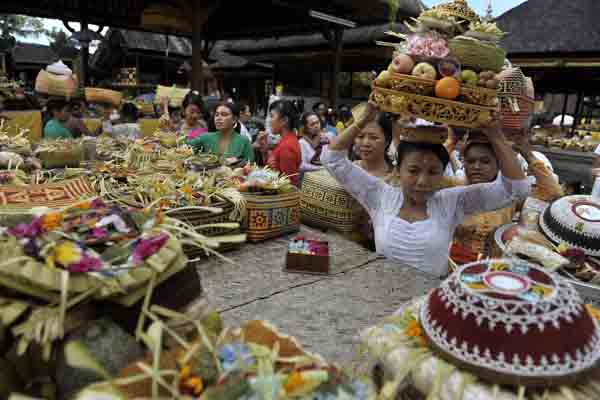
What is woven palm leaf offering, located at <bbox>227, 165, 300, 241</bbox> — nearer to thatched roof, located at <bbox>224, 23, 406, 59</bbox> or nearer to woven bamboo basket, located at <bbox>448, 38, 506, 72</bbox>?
woven bamboo basket, located at <bbox>448, 38, 506, 72</bbox>

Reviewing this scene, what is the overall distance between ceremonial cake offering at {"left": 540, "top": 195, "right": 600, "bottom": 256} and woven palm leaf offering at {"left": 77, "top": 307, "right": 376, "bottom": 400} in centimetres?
117

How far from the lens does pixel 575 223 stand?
5.12 ft

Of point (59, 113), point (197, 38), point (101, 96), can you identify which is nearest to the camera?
point (59, 113)

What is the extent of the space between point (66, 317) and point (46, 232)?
194 millimetres

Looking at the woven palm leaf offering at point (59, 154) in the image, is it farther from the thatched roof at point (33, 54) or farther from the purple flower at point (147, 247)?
the thatched roof at point (33, 54)

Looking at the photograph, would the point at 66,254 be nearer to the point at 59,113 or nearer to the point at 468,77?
the point at 468,77

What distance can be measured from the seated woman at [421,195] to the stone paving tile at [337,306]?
0.25 m

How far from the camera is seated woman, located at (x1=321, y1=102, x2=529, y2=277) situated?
1800mm

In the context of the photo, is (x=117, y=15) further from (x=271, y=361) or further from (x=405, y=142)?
(x=271, y=361)

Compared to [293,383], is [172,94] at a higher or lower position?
higher

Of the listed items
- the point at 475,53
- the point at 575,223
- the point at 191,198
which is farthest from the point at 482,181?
the point at 191,198

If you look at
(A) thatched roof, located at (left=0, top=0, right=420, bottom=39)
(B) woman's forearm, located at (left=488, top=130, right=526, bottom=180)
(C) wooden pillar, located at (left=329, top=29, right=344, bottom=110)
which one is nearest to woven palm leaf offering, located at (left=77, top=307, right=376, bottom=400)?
(B) woman's forearm, located at (left=488, top=130, right=526, bottom=180)

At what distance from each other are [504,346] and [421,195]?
1.19 m

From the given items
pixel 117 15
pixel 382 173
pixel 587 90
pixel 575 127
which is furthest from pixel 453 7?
pixel 587 90
